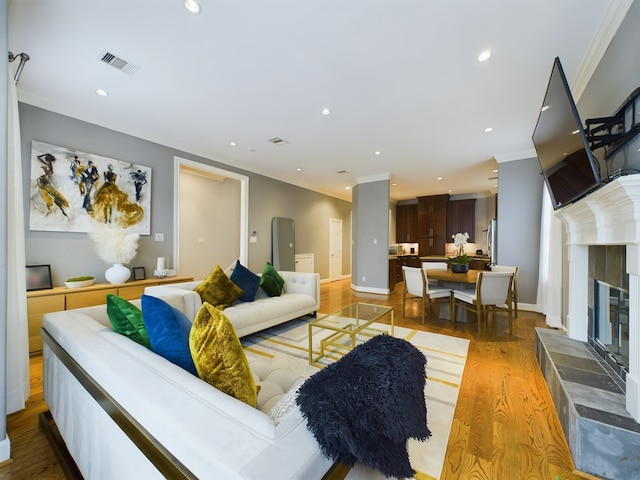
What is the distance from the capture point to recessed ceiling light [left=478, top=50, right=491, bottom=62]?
207cm

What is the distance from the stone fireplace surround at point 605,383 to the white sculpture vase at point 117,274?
4.17 metres

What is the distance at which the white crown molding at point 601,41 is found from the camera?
1670mm

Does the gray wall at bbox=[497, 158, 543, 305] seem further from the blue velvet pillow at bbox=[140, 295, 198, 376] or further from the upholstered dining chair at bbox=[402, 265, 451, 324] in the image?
the blue velvet pillow at bbox=[140, 295, 198, 376]

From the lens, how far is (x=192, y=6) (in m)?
1.69

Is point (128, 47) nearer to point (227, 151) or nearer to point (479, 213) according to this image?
point (227, 151)

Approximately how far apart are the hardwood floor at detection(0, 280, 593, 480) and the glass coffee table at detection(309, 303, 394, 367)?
0.88 m

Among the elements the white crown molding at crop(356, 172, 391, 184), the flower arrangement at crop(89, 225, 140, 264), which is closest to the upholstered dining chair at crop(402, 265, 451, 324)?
the white crown molding at crop(356, 172, 391, 184)

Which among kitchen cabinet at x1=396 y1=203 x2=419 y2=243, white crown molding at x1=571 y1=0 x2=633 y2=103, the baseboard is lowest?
the baseboard

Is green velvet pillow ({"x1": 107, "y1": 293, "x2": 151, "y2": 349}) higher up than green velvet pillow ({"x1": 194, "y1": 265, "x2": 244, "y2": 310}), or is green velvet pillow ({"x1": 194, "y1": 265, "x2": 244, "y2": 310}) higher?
green velvet pillow ({"x1": 107, "y1": 293, "x2": 151, "y2": 349})

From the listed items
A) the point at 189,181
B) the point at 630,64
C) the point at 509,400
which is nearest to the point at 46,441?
the point at 509,400

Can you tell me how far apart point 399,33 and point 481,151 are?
3228 mm

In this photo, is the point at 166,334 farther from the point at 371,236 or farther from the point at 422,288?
the point at 371,236

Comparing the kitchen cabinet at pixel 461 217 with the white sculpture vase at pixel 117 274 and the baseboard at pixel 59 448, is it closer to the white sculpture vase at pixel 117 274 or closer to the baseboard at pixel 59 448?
the white sculpture vase at pixel 117 274

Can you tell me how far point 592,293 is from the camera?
6.95 feet
